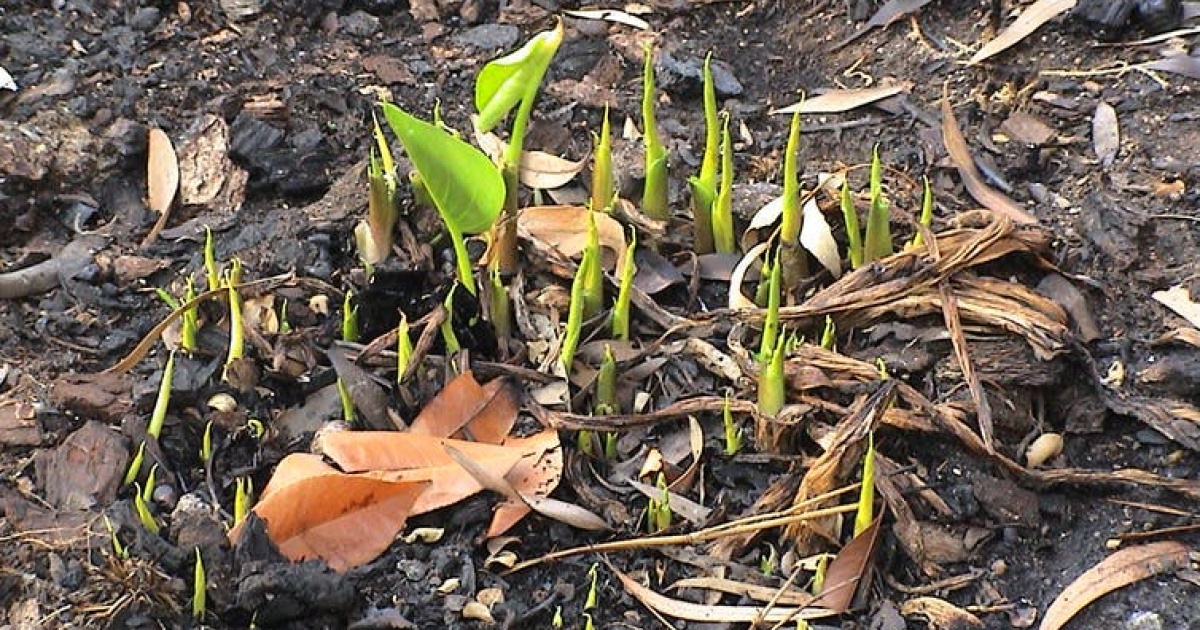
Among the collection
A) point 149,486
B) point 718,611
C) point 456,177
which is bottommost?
point 718,611

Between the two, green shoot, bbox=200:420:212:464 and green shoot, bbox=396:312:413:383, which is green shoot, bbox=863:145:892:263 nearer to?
green shoot, bbox=396:312:413:383

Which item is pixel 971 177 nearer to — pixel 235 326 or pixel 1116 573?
pixel 1116 573

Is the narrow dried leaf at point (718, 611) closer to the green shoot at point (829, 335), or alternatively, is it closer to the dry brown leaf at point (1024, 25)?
the green shoot at point (829, 335)

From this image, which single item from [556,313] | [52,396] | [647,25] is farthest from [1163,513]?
[52,396]

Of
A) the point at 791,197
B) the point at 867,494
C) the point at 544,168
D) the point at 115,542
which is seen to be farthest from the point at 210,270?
the point at 867,494

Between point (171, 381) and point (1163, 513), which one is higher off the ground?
point (171, 381)

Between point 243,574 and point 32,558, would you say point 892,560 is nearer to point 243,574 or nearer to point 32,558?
point 243,574
